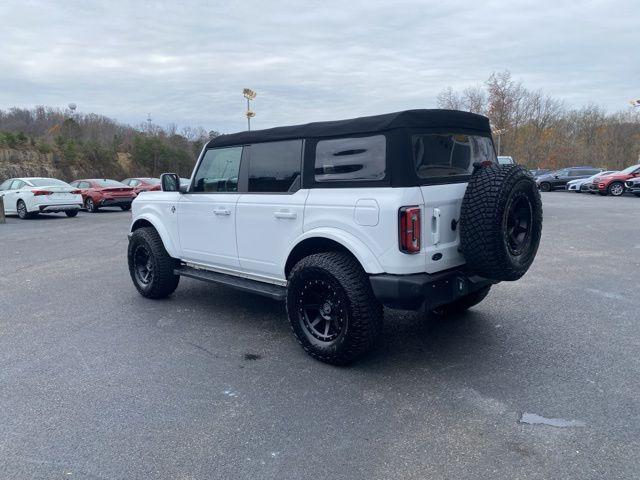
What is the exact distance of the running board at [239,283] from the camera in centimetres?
447

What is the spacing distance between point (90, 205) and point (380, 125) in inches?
731

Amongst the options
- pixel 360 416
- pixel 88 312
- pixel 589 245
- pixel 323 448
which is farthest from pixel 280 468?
pixel 589 245

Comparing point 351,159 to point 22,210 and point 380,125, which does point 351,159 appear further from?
point 22,210

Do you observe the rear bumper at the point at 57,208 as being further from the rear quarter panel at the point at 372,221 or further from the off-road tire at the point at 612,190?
the off-road tire at the point at 612,190

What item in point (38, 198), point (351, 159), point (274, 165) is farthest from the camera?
point (38, 198)

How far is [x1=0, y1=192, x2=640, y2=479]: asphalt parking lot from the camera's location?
2715mm

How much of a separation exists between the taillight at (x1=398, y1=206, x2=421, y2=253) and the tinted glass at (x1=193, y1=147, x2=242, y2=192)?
6.79 feet

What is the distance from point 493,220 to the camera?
3580mm

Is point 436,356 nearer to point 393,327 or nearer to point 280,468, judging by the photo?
point 393,327

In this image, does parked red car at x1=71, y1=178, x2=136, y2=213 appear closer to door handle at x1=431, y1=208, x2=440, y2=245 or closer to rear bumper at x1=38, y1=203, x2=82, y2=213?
rear bumper at x1=38, y1=203, x2=82, y2=213

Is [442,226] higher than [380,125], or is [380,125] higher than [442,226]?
[380,125]

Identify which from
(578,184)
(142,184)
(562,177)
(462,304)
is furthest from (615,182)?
(462,304)

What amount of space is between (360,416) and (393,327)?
1.82 m

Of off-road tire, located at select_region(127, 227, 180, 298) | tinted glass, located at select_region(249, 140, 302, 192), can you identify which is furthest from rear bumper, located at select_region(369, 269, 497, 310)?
off-road tire, located at select_region(127, 227, 180, 298)
